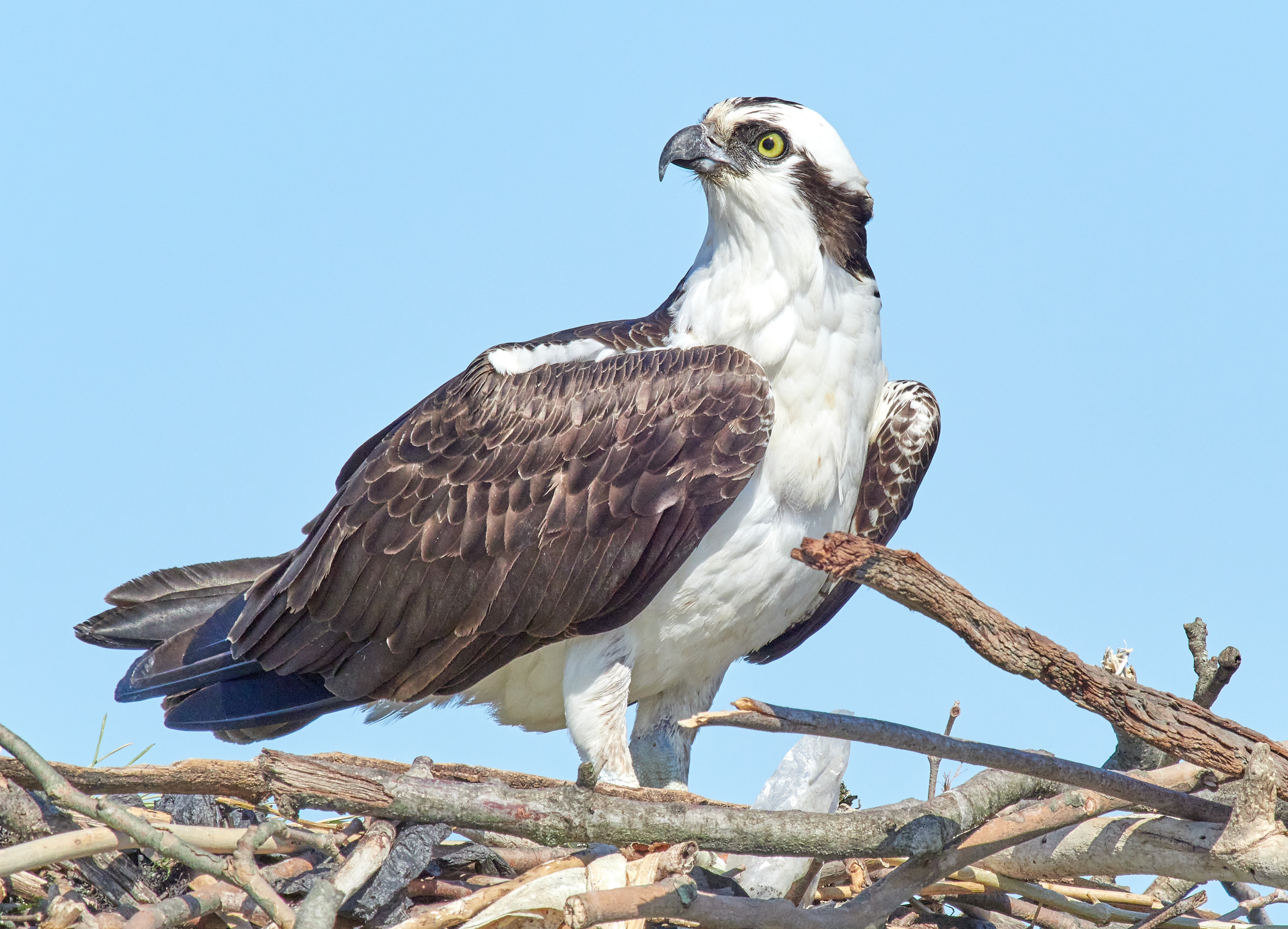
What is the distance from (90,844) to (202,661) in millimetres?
2113

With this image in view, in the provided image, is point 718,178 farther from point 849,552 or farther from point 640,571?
point 849,552

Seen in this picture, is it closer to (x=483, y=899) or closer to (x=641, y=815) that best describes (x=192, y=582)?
(x=483, y=899)

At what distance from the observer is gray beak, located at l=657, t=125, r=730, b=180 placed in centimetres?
593

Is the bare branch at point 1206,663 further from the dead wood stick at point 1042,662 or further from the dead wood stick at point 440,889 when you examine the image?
the dead wood stick at point 440,889

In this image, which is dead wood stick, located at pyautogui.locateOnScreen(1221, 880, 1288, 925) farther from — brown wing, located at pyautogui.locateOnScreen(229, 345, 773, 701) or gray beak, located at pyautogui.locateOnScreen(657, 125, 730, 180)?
gray beak, located at pyautogui.locateOnScreen(657, 125, 730, 180)

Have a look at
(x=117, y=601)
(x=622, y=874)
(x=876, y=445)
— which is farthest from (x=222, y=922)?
(x=876, y=445)

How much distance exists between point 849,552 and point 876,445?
2970mm

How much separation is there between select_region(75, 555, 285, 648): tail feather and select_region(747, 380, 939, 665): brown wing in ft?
8.83

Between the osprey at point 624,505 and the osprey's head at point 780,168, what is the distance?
10mm

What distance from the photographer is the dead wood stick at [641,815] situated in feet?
13.3

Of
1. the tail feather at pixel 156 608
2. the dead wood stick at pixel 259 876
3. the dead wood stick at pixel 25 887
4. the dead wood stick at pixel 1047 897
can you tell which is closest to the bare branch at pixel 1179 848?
the dead wood stick at pixel 1047 897

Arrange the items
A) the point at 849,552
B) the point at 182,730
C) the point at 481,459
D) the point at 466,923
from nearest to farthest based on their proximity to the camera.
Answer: the point at 849,552 < the point at 466,923 < the point at 481,459 < the point at 182,730

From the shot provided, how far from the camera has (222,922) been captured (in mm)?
4582

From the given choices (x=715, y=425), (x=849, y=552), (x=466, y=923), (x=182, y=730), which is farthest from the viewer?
(x=182, y=730)
